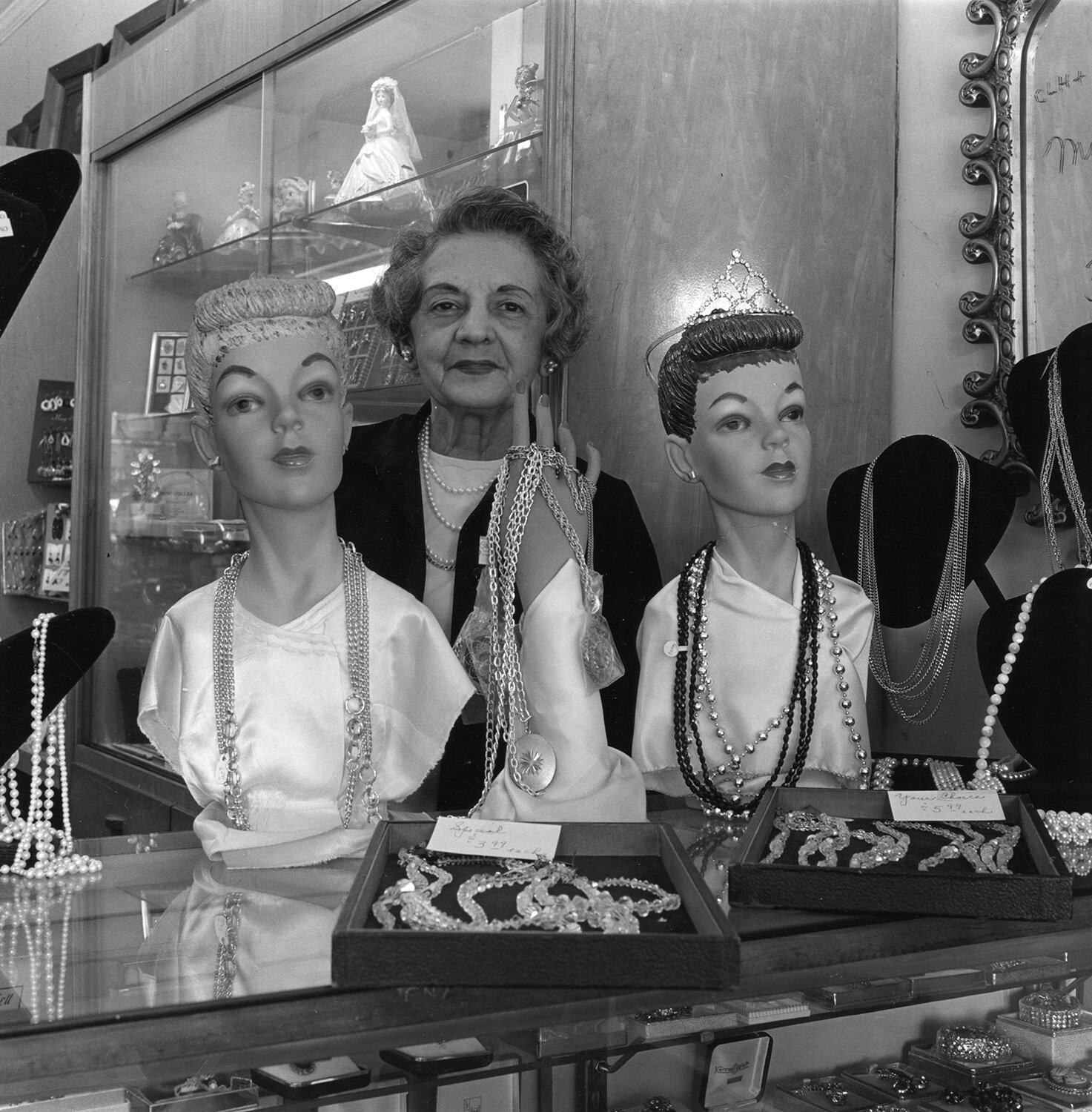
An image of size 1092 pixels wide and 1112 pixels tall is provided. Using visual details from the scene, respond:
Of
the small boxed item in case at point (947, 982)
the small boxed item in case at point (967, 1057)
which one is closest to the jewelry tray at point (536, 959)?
the small boxed item in case at point (947, 982)

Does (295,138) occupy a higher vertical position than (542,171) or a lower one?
higher

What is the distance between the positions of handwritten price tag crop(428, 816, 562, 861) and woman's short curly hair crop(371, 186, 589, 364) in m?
0.99

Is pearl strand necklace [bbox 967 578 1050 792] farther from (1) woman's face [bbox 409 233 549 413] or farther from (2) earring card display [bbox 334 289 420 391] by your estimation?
(2) earring card display [bbox 334 289 420 391]

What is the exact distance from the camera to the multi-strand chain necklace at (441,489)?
68.1 inches

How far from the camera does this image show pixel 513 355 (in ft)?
5.92

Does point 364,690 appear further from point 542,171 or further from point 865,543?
point 542,171

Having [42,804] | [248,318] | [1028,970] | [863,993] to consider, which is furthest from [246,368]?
[1028,970]

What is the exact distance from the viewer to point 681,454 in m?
1.56

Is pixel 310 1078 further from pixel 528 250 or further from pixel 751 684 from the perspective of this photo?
pixel 528 250

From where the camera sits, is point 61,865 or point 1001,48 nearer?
point 61,865

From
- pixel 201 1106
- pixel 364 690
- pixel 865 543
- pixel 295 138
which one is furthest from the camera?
pixel 295 138

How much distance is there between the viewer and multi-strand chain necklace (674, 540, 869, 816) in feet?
4.80

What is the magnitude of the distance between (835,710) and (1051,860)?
0.49m

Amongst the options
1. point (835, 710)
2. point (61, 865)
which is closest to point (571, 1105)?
point (61, 865)
